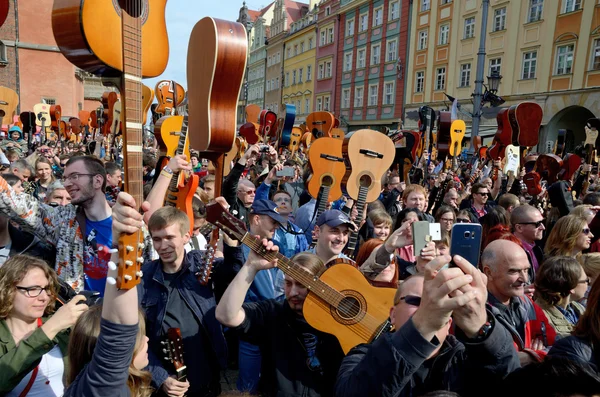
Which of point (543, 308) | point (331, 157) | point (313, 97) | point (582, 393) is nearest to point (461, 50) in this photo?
point (313, 97)

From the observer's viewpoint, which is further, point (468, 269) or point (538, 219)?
point (538, 219)

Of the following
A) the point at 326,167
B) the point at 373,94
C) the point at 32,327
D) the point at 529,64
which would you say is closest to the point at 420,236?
the point at 32,327

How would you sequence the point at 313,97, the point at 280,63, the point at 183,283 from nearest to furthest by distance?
the point at 183,283 → the point at 313,97 → the point at 280,63

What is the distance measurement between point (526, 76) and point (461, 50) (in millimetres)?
5061

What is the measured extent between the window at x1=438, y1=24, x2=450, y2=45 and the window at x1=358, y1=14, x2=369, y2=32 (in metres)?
8.71

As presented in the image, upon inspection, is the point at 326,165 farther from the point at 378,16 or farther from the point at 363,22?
the point at 363,22

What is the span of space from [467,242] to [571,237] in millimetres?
3615

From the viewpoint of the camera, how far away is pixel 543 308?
9.89ft

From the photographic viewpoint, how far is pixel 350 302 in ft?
8.46

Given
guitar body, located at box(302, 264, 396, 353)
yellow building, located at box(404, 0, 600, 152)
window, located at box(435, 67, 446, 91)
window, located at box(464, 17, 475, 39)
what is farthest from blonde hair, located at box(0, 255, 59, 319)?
window, located at box(435, 67, 446, 91)

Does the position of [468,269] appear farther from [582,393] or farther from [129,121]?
[129,121]

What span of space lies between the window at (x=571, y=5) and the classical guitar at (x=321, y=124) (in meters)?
17.8

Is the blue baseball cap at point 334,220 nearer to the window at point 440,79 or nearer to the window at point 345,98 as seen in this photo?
the window at point 440,79

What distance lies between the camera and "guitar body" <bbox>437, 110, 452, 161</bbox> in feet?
24.4
